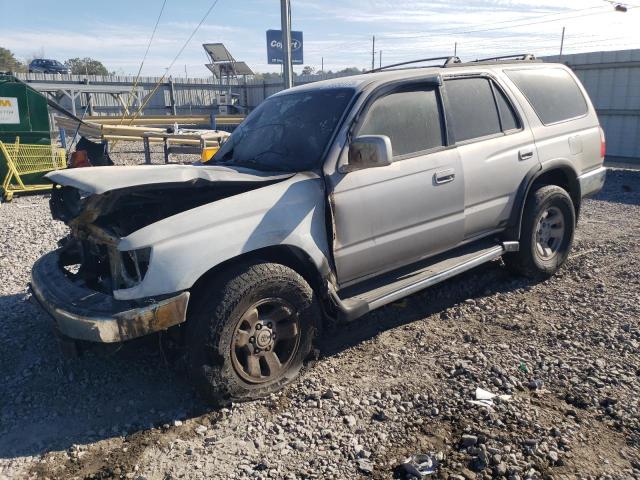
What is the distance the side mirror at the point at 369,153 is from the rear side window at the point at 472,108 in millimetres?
1179

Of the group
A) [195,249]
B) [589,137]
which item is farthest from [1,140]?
[589,137]

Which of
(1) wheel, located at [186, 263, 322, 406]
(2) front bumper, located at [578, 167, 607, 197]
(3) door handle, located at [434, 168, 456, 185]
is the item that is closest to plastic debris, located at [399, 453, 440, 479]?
(1) wheel, located at [186, 263, 322, 406]

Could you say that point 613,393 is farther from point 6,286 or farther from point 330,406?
point 6,286

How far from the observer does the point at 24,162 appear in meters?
10.5

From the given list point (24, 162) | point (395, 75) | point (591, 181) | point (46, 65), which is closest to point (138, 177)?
point (395, 75)

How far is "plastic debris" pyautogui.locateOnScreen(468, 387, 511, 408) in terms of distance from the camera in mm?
3323

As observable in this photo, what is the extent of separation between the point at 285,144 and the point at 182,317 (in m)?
1.64

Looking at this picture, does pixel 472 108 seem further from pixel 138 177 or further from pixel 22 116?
pixel 22 116

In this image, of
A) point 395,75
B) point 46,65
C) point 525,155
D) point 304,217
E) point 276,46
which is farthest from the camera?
point 46,65

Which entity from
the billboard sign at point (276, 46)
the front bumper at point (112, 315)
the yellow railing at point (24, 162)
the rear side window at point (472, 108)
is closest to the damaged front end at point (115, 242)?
the front bumper at point (112, 315)

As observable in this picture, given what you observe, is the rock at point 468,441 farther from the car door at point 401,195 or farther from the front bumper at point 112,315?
the front bumper at point 112,315

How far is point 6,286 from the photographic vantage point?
17.9 ft

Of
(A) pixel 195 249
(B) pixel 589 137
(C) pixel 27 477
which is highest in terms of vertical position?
(B) pixel 589 137

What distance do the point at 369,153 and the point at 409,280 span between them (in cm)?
113
